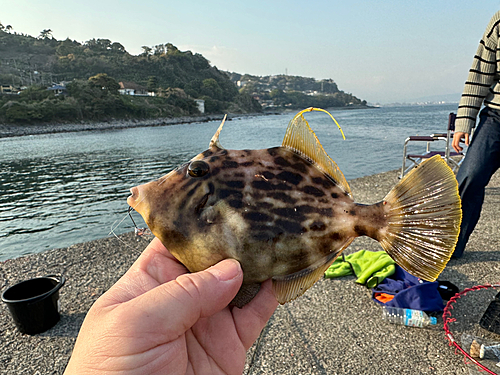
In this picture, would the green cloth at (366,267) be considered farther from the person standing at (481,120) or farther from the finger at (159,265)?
the finger at (159,265)

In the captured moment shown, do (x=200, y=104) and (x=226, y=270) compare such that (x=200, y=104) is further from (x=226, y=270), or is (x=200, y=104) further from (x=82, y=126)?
(x=226, y=270)

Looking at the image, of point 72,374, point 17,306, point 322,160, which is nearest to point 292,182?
point 322,160

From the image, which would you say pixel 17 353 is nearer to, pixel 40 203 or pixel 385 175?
pixel 385 175

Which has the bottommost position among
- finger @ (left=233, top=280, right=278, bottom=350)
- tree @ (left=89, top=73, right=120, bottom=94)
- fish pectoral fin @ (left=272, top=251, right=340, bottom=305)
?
finger @ (left=233, top=280, right=278, bottom=350)

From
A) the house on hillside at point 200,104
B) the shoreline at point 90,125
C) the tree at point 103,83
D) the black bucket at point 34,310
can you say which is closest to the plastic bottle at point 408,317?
the black bucket at point 34,310

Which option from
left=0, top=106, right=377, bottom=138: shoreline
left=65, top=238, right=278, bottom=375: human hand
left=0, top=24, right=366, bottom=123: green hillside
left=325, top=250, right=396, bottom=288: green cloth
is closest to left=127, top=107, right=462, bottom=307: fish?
left=65, top=238, right=278, bottom=375: human hand

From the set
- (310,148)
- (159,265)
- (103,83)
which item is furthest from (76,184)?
(103,83)

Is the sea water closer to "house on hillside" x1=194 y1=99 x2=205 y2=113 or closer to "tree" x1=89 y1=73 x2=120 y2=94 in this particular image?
"tree" x1=89 y1=73 x2=120 y2=94

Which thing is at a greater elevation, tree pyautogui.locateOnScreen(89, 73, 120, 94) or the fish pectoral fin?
tree pyautogui.locateOnScreen(89, 73, 120, 94)

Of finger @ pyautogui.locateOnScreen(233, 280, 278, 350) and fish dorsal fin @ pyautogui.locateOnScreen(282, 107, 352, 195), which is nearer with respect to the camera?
fish dorsal fin @ pyautogui.locateOnScreen(282, 107, 352, 195)
